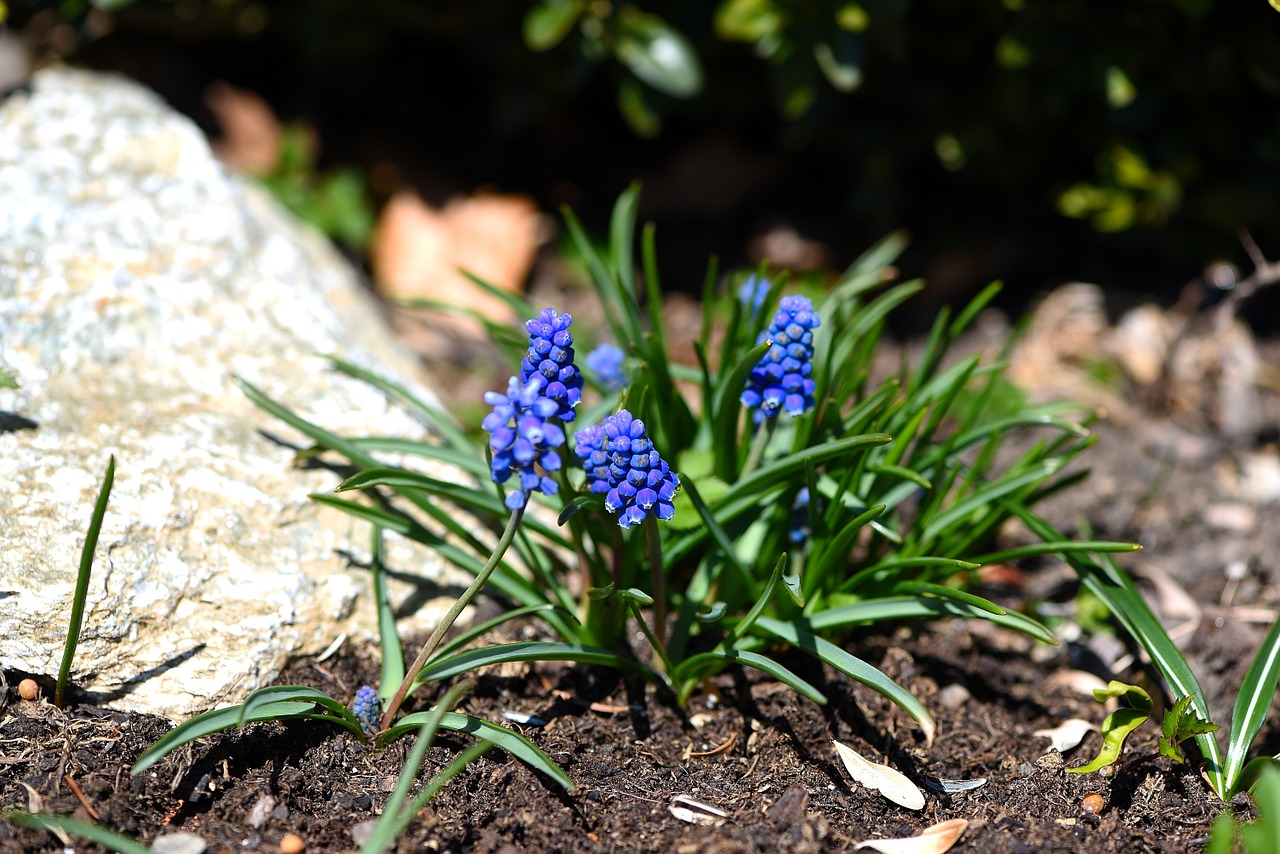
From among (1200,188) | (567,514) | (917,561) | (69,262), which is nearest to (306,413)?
(69,262)

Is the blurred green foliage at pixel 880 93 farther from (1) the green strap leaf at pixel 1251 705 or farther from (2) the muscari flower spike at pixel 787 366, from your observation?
(1) the green strap leaf at pixel 1251 705

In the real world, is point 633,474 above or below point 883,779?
above

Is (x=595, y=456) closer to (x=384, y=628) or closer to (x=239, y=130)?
(x=384, y=628)

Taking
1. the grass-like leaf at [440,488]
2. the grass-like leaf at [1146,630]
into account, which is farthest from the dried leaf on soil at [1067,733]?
the grass-like leaf at [440,488]

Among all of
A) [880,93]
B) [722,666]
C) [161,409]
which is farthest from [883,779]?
[880,93]

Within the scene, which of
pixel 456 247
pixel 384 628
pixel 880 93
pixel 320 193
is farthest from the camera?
pixel 320 193

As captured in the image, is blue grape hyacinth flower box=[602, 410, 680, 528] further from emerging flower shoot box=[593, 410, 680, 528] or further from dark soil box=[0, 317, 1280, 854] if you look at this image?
dark soil box=[0, 317, 1280, 854]

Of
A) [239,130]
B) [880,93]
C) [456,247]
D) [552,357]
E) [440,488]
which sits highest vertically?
[880,93]
